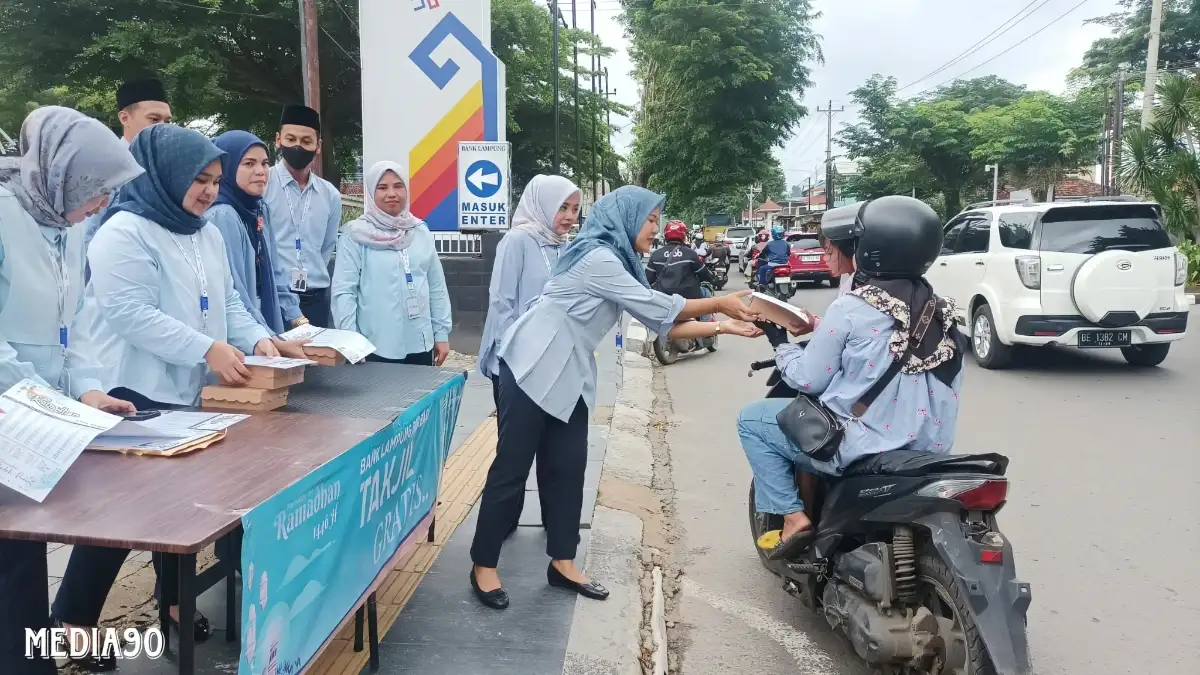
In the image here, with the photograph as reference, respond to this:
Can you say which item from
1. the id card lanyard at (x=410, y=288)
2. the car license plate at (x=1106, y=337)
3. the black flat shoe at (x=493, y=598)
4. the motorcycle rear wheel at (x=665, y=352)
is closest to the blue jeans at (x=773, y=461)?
the black flat shoe at (x=493, y=598)

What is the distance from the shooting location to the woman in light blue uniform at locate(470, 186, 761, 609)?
316 centimetres

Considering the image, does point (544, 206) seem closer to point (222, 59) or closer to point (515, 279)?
point (515, 279)

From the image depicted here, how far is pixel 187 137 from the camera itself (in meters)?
2.68

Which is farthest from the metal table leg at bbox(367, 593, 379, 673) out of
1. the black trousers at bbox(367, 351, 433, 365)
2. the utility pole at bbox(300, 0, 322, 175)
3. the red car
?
the red car

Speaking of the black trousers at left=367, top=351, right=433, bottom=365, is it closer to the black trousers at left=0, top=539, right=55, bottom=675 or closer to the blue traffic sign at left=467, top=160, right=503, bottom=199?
the black trousers at left=0, top=539, right=55, bottom=675

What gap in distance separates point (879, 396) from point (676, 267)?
703 cm

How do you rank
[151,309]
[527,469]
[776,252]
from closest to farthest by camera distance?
[151,309] < [527,469] < [776,252]

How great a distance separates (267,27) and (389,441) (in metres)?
18.0

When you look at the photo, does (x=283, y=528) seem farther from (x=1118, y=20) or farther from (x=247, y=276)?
(x=1118, y=20)

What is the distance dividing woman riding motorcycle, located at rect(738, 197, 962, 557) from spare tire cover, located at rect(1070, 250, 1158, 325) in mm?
6044

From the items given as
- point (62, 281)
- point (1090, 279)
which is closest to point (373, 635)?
point (62, 281)

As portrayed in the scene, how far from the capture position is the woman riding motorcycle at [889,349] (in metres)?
2.79

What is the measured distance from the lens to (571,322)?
10.6 feet

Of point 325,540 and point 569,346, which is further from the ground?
point 569,346
